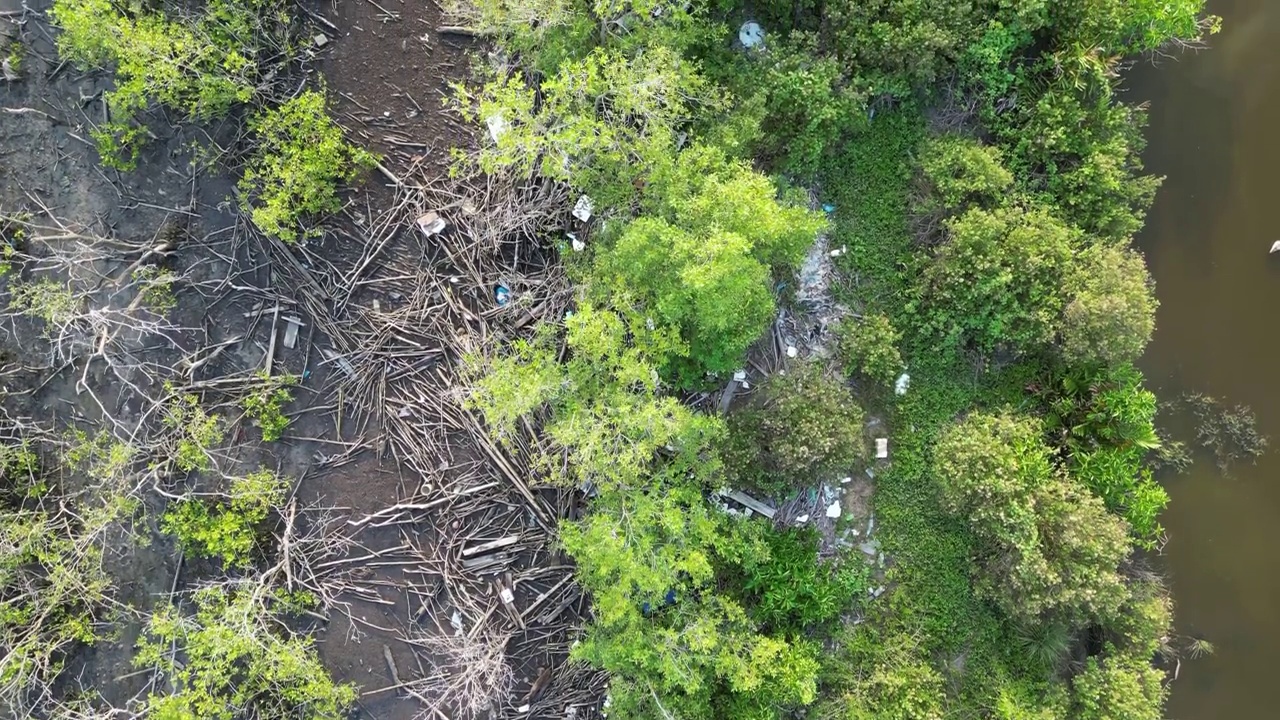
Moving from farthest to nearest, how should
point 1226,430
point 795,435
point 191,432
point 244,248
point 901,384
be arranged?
point 1226,430 → point 901,384 → point 244,248 → point 191,432 → point 795,435

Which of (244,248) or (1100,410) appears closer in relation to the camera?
(244,248)

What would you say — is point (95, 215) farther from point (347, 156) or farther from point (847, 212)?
point (847, 212)

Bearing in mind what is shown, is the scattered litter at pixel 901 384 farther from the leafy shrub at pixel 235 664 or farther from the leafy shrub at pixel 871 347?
the leafy shrub at pixel 235 664

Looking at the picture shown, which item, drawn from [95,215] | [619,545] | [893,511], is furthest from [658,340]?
[95,215]

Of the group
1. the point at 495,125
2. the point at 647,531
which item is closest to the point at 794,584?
the point at 647,531

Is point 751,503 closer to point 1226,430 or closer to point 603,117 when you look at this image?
point 603,117

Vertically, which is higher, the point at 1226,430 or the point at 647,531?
the point at 1226,430

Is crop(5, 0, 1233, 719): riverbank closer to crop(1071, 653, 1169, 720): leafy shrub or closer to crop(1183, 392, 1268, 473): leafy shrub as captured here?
crop(1071, 653, 1169, 720): leafy shrub
